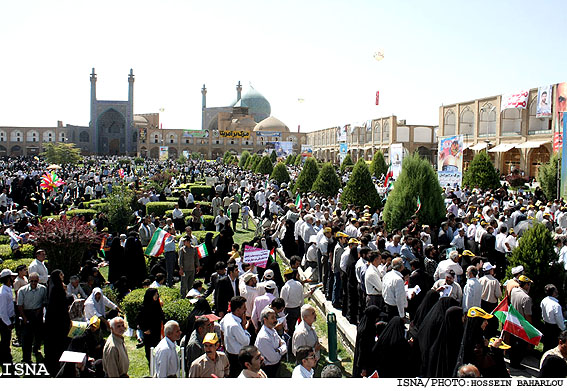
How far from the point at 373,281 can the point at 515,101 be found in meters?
29.0

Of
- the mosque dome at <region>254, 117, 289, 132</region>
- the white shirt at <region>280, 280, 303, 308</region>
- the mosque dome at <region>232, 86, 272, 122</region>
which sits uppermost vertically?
the mosque dome at <region>232, 86, 272, 122</region>

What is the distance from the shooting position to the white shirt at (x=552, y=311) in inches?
209

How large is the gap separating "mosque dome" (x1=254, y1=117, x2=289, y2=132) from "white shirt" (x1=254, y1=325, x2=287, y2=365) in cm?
7077

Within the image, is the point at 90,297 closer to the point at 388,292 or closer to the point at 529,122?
the point at 388,292

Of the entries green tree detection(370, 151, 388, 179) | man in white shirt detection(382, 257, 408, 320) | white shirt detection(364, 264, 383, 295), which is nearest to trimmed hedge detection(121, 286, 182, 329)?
A: white shirt detection(364, 264, 383, 295)

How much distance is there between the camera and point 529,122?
1212 inches

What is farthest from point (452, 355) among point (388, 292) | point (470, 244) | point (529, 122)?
point (529, 122)

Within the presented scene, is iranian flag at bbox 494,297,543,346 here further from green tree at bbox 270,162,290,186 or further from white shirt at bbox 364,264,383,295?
green tree at bbox 270,162,290,186

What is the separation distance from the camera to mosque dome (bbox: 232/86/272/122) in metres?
87.8

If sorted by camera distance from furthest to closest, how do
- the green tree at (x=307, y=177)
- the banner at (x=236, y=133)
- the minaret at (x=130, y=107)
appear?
the minaret at (x=130, y=107) → the banner at (x=236, y=133) → the green tree at (x=307, y=177)

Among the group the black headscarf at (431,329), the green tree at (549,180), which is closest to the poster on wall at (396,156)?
the green tree at (549,180)

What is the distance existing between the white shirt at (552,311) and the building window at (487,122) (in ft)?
105

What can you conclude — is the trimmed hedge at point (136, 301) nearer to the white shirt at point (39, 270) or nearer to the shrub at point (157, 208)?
the white shirt at point (39, 270)

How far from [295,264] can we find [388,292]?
1.16 m
